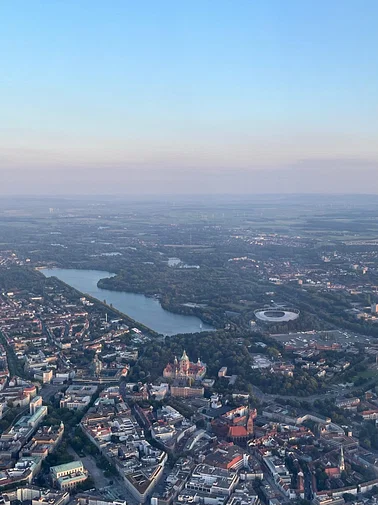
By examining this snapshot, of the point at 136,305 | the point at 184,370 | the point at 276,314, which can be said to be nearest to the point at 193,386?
the point at 184,370

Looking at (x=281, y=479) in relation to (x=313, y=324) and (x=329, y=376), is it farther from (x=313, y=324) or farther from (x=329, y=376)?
(x=313, y=324)

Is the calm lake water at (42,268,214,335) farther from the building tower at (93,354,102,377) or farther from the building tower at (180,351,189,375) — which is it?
the building tower at (180,351,189,375)

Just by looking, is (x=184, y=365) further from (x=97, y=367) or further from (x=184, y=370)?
(x=97, y=367)

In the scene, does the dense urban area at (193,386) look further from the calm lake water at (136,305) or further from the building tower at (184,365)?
the calm lake water at (136,305)

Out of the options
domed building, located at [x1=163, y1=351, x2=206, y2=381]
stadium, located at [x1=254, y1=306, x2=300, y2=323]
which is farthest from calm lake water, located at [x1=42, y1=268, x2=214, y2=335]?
domed building, located at [x1=163, y1=351, x2=206, y2=381]

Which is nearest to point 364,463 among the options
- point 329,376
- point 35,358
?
point 329,376
